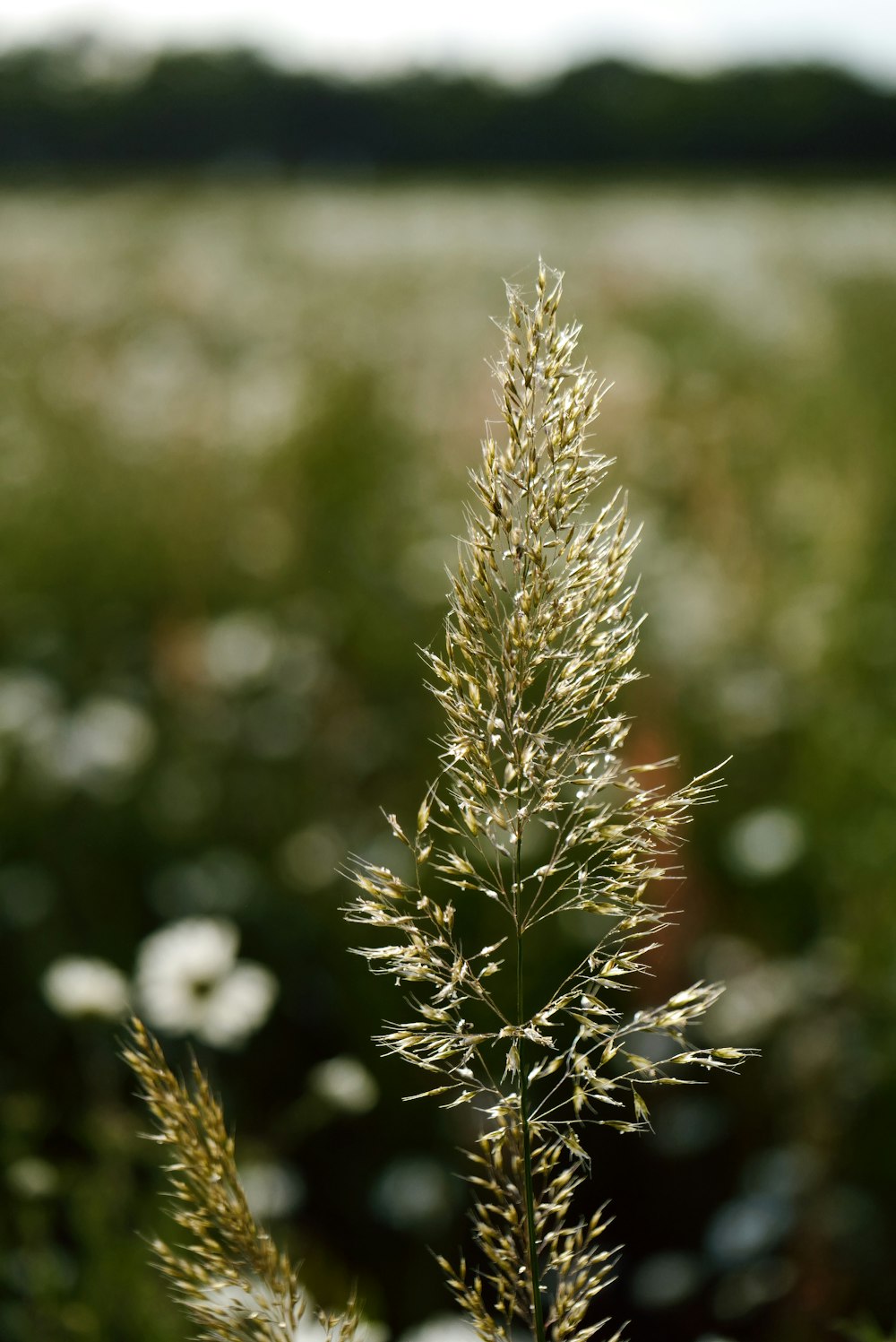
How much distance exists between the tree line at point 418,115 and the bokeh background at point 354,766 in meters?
21.9

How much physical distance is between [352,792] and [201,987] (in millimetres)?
850

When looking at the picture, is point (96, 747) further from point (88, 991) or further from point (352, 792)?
point (88, 991)

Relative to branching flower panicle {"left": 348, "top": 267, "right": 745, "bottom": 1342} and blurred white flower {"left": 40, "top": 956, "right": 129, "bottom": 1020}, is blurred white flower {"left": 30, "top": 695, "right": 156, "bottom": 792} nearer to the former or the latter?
blurred white flower {"left": 40, "top": 956, "right": 129, "bottom": 1020}

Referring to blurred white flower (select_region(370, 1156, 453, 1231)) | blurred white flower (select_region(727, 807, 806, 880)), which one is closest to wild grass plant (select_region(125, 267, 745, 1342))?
blurred white flower (select_region(370, 1156, 453, 1231))

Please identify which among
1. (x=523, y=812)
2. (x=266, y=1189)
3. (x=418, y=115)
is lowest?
(x=266, y=1189)

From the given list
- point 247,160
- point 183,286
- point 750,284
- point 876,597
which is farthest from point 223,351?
point 247,160

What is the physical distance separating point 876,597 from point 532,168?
21835 millimetres

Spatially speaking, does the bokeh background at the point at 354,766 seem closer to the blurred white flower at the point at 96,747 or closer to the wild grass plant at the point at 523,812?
the blurred white flower at the point at 96,747

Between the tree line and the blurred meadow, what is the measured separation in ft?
74.6

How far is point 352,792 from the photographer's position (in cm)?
223

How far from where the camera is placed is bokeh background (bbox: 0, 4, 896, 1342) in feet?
4.53

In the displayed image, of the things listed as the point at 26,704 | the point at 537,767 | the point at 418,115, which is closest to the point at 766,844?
the point at 26,704

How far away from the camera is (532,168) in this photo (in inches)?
885

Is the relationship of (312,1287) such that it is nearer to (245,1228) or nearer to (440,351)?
(245,1228)
